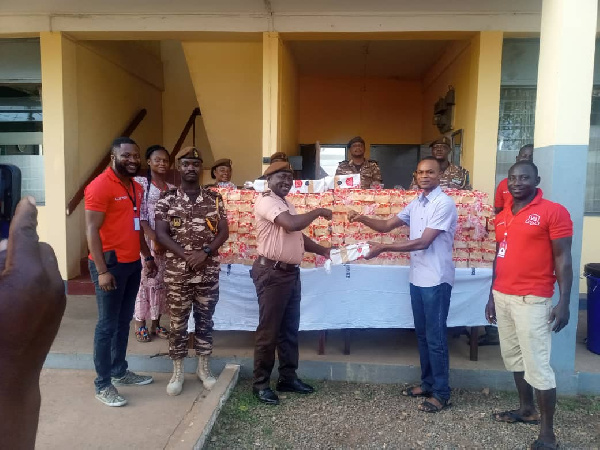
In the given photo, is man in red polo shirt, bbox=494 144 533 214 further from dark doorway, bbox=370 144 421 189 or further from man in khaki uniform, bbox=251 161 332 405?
dark doorway, bbox=370 144 421 189

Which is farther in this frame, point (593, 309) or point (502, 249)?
point (593, 309)

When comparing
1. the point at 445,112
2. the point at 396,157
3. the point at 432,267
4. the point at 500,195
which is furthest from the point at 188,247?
the point at 396,157

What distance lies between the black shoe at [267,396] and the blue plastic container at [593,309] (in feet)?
10.0

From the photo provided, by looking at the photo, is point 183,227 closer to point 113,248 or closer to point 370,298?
point 113,248

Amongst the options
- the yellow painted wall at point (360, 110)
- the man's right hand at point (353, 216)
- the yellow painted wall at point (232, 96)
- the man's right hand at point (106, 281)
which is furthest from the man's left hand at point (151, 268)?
the yellow painted wall at point (360, 110)

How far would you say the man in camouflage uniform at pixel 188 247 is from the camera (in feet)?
11.8

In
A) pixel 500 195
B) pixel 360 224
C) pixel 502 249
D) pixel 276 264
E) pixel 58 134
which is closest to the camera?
pixel 502 249

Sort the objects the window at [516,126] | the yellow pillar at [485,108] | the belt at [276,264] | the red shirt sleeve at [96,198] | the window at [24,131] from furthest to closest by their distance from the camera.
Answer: the window at [24,131], the window at [516,126], the yellow pillar at [485,108], the belt at [276,264], the red shirt sleeve at [96,198]

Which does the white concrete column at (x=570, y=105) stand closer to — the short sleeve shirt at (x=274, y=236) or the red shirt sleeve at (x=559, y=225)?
the red shirt sleeve at (x=559, y=225)

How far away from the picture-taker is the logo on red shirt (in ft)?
9.99

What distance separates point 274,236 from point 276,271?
272mm

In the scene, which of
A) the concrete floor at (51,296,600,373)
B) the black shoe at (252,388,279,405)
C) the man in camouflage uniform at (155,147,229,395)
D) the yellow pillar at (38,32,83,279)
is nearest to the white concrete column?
the concrete floor at (51,296,600,373)

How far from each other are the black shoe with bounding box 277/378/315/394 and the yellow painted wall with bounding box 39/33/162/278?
3.82 metres

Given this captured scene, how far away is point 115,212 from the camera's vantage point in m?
3.48
